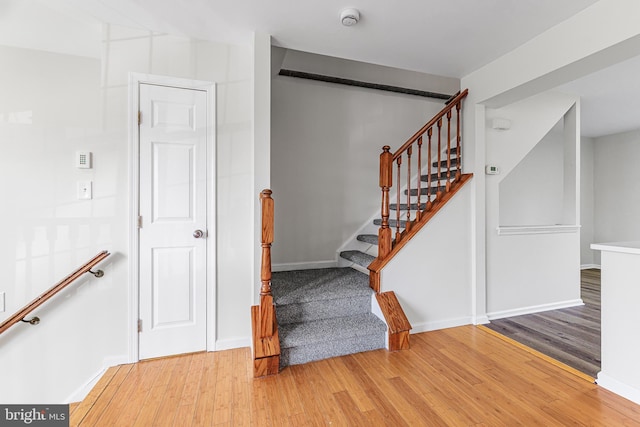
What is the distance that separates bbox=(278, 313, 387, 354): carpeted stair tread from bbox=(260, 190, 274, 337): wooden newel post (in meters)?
0.19

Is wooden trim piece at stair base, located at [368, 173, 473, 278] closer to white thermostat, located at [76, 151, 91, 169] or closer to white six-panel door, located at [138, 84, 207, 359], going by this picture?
white six-panel door, located at [138, 84, 207, 359]


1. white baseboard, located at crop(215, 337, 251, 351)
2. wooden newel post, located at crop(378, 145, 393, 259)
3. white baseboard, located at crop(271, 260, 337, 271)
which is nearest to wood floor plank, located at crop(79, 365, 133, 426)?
white baseboard, located at crop(215, 337, 251, 351)

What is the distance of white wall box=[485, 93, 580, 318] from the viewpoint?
3123 mm

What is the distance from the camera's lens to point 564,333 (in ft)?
9.10

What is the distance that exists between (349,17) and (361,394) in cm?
255

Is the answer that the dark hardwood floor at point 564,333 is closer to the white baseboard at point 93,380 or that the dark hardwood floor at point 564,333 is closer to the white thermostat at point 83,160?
the white baseboard at point 93,380

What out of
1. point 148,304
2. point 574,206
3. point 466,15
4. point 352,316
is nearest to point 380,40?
point 466,15

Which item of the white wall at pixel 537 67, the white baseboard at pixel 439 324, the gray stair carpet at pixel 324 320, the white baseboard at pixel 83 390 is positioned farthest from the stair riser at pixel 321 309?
the white baseboard at pixel 83 390

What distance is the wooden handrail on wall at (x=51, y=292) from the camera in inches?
77.0

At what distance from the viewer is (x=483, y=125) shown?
3057 millimetres

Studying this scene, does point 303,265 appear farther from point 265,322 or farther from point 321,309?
point 265,322

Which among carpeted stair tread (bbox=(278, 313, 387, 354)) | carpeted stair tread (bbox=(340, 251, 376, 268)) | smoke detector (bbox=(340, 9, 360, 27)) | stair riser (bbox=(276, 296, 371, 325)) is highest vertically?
smoke detector (bbox=(340, 9, 360, 27))

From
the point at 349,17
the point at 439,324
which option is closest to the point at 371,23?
the point at 349,17

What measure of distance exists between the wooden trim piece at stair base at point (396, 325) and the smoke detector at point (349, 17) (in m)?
2.25
